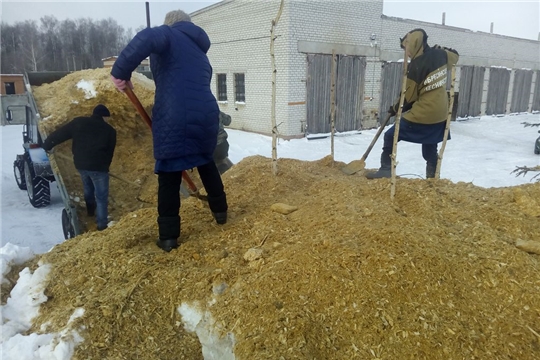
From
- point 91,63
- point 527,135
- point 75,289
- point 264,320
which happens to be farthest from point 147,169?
point 91,63

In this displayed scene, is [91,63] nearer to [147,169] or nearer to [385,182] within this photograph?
[147,169]

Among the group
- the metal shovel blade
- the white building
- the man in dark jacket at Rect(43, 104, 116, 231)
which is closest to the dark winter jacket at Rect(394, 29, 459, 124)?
the metal shovel blade

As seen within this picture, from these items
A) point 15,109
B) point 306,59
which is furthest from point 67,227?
point 306,59

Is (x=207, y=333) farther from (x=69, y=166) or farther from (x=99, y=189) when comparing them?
(x=69, y=166)

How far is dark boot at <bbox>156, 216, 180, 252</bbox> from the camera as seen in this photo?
116 inches

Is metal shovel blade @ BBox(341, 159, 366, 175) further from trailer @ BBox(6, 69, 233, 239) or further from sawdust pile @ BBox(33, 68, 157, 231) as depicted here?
sawdust pile @ BBox(33, 68, 157, 231)

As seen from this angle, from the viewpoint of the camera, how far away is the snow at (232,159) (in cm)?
218

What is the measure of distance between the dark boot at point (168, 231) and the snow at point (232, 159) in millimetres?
654

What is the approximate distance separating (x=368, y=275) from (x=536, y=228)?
66.1 inches

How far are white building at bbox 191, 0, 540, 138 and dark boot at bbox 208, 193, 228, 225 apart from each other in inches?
368

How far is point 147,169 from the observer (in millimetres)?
6277

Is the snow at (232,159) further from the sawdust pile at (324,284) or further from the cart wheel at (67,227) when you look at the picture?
the cart wheel at (67,227)

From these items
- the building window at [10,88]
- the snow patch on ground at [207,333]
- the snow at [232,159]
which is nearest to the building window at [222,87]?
the snow at [232,159]

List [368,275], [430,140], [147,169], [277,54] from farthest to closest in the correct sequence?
[277,54], [147,169], [430,140], [368,275]
